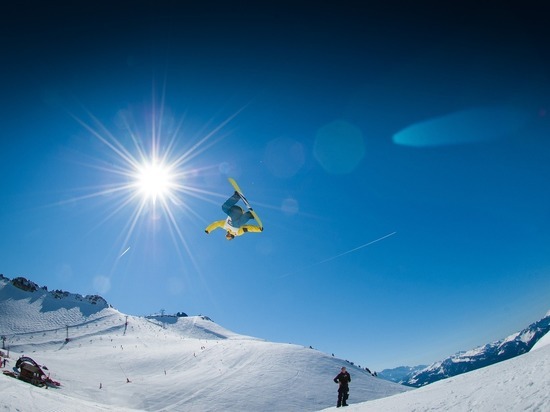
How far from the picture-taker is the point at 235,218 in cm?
1254

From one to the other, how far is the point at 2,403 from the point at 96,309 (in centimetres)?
8586

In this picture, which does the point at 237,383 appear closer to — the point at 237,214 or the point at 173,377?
the point at 173,377

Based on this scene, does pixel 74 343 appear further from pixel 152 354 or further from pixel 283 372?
pixel 283 372

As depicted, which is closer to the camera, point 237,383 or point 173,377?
point 237,383

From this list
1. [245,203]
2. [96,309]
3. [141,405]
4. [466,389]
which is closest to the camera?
[466,389]

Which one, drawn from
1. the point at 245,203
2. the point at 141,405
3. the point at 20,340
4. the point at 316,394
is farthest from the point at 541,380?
the point at 20,340

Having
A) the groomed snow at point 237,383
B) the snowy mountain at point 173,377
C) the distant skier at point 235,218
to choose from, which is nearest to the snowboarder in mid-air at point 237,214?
the distant skier at point 235,218

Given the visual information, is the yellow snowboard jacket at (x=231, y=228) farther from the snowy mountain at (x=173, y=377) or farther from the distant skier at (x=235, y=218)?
the snowy mountain at (x=173, y=377)

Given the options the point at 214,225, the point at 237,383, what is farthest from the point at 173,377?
the point at 214,225

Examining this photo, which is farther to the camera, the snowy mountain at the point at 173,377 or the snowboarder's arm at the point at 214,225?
the snowy mountain at the point at 173,377

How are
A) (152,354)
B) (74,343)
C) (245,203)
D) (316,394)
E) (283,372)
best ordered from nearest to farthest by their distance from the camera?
(245,203) → (316,394) → (283,372) → (152,354) → (74,343)

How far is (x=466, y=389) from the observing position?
8.62m

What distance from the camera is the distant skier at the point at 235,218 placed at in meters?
12.4

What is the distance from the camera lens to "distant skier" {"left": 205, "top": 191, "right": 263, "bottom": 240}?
489 inches
